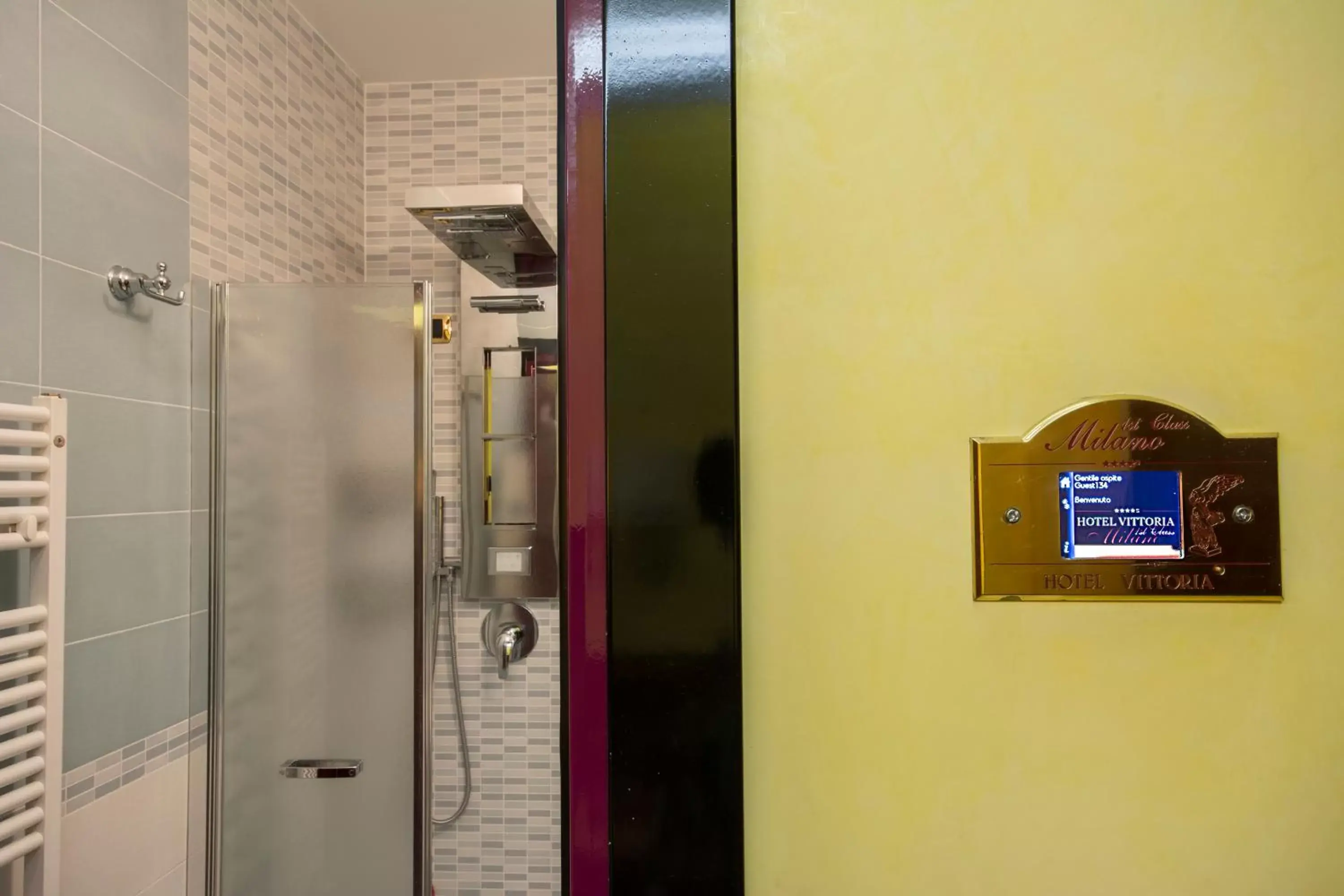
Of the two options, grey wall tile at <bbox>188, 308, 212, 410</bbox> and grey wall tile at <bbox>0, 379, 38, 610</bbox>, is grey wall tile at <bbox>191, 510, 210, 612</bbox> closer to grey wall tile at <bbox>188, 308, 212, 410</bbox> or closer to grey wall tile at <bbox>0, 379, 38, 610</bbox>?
grey wall tile at <bbox>188, 308, 212, 410</bbox>

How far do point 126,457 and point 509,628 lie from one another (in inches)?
51.3

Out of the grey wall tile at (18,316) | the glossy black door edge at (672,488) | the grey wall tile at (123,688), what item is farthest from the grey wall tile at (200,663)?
the glossy black door edge at (672,488)

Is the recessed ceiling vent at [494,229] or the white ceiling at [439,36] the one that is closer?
the recessed ceiling vent at [494,229]

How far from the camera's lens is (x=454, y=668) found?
2443mm

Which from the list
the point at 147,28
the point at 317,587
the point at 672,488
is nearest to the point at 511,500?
the point at 317,587

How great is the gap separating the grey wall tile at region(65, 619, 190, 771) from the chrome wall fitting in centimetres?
63

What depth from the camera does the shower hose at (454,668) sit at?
2420mm

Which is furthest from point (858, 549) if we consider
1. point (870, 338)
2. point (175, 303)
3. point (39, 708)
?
point (175, 303)

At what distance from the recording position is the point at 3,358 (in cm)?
110

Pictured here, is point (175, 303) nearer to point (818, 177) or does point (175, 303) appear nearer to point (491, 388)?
point (491, 388)

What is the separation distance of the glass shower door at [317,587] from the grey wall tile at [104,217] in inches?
7.0

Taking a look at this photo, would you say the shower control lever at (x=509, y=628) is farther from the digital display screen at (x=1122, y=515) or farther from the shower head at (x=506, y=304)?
the digital display screen at (x=1122, y=515)

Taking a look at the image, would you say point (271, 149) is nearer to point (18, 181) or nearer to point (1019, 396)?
point (18, 181)

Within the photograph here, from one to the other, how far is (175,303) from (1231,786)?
1.79 m
